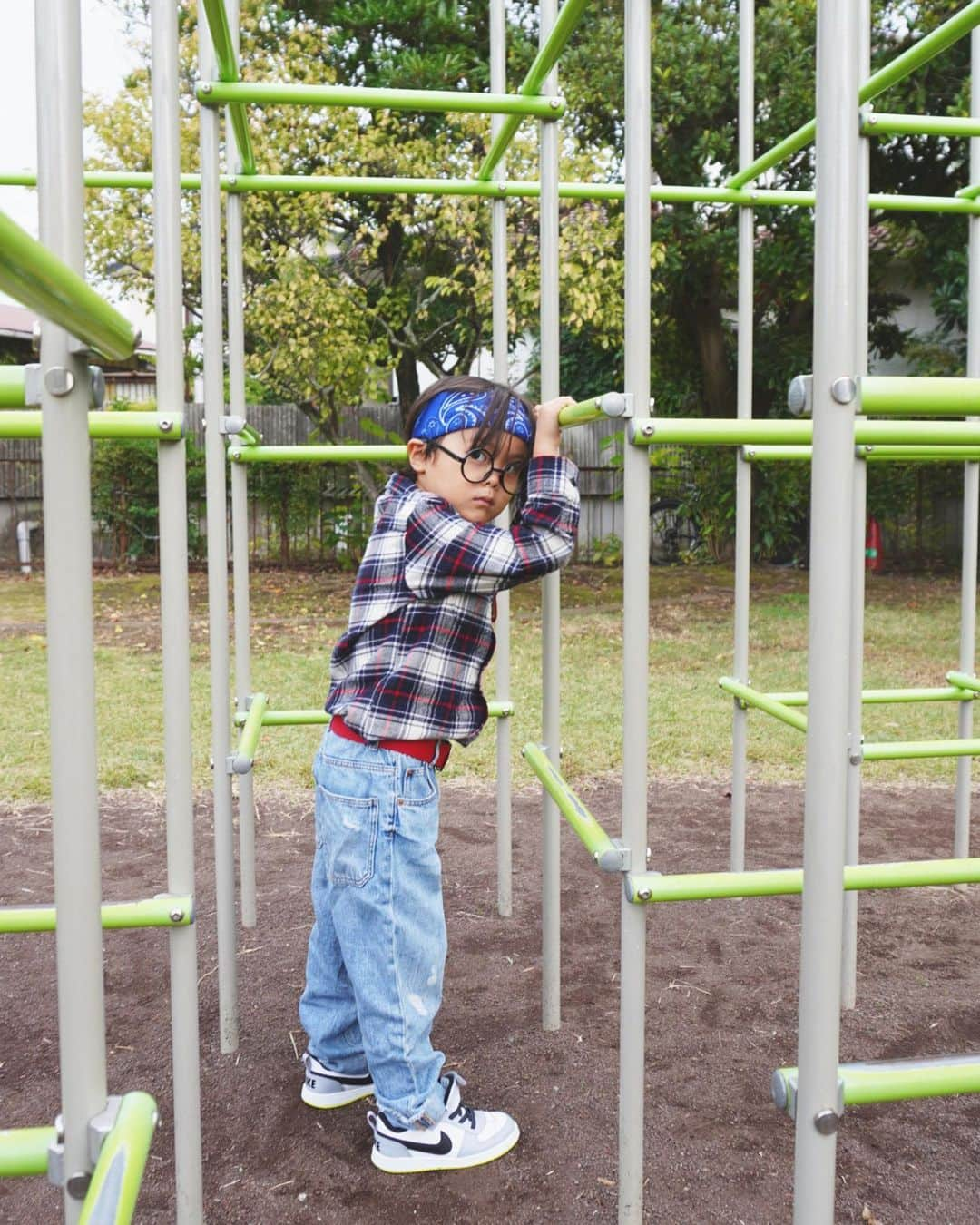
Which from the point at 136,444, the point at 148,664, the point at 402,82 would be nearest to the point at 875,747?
the point at 148,664

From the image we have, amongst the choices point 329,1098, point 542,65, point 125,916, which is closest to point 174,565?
point 125,916

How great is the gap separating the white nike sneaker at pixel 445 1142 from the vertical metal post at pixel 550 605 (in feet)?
1.35

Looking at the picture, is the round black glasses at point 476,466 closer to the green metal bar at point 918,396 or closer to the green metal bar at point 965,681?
the green metal bar at point 918,396

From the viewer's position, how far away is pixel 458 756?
469cm

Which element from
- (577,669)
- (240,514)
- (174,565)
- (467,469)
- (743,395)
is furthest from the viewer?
(577,669)

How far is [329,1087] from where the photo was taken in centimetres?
206

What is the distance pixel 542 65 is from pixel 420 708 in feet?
3.96

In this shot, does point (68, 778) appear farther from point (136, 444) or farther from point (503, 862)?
point (136, 444)

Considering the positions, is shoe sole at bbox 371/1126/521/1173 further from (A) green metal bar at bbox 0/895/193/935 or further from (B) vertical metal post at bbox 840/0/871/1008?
(B) vertical metal post at bbox 840/0/871/1008

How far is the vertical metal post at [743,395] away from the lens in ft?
9.01

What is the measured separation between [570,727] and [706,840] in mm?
1713

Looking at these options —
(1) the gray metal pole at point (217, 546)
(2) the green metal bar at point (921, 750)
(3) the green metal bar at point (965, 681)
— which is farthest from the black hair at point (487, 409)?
(3) the green metal bar at point (965, 681)

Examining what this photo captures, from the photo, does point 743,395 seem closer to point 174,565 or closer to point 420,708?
point 420,708

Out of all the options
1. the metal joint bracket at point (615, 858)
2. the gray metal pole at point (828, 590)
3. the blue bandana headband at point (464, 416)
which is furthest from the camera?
the blue bandana headband at point (464, 416)
